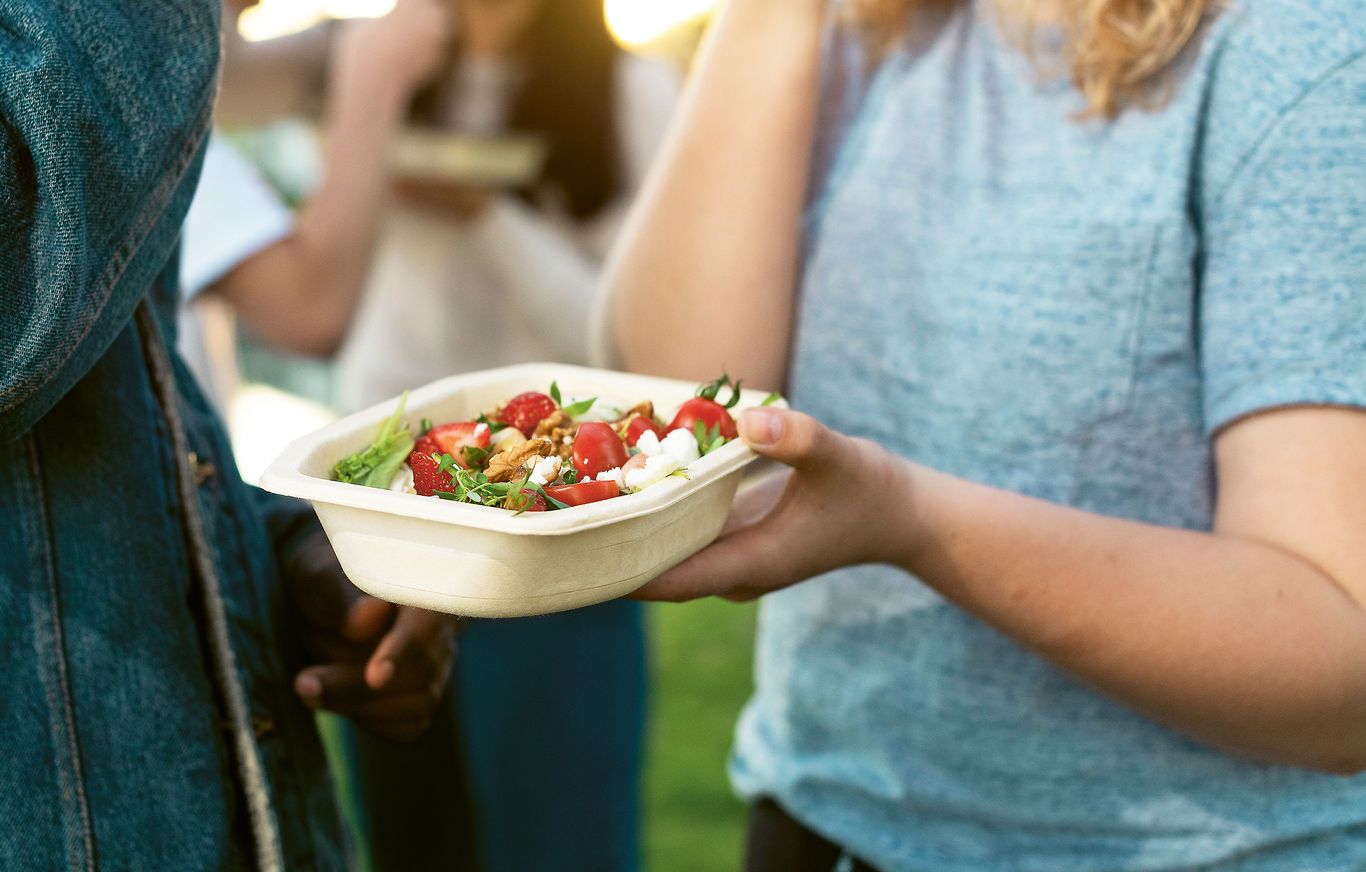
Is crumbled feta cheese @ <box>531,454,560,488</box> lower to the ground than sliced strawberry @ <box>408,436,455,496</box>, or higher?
higher

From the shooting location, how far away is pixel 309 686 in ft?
3.36

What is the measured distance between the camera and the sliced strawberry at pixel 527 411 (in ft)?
3.18

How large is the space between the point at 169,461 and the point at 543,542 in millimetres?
382

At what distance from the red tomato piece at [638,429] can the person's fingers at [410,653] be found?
259 mm

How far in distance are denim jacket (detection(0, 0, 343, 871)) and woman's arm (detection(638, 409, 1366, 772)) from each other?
39 centimetres

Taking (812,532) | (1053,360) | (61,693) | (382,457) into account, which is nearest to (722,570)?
(812,532)

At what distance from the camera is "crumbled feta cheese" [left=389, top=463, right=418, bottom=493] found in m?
0.87

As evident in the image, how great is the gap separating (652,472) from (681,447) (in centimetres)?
5

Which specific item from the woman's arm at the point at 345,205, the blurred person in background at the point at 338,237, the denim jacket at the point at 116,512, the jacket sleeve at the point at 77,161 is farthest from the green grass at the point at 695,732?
the jacket sleeve at the point at 77,161

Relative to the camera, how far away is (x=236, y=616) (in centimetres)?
98

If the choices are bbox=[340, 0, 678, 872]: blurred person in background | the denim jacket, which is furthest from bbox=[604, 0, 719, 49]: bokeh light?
the denim jacket

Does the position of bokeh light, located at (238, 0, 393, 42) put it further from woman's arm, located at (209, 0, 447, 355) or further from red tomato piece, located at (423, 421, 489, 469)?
red tomato piece, located at (423, 421, 489, 469)

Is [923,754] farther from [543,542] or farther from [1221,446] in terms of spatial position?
[543,542]

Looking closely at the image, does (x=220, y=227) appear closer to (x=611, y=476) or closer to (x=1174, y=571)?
(x=611, y=476)
